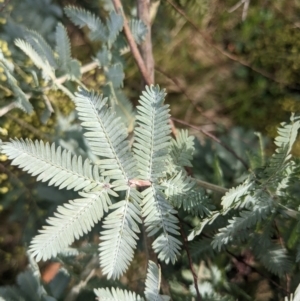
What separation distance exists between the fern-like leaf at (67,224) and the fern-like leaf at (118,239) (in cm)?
3

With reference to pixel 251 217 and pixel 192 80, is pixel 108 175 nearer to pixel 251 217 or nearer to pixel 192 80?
pixel 251 217

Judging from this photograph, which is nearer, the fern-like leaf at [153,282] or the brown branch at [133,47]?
the fern-like leaf at [153,282]

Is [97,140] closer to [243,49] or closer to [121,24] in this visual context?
[121,24]

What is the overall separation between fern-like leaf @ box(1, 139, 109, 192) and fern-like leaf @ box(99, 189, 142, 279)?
56mm

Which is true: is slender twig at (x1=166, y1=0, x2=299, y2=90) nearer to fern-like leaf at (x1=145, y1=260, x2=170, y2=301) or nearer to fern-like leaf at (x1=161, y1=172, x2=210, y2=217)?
fern-like leaf at (x1=161, y1=172, x2=210, y2=217)

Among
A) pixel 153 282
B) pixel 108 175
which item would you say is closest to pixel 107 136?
pixel 108 175

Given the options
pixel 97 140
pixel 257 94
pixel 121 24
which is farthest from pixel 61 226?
pixel 257 94

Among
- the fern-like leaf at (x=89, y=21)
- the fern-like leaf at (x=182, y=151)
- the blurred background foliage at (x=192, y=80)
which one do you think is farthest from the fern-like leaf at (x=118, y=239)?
the fern-like leaf at (x=89, y=21)

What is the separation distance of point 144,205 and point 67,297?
1.53 ft

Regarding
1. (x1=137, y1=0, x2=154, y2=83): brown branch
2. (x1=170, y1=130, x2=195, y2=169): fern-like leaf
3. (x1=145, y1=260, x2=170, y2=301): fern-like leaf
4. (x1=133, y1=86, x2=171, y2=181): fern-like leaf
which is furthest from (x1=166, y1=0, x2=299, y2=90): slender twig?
(x1=145, y1=260, x2=170, y2=301): fern-like leaf

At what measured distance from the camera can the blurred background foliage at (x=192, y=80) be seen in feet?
3.52

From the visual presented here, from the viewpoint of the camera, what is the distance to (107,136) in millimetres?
625

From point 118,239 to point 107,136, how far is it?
0.56ft

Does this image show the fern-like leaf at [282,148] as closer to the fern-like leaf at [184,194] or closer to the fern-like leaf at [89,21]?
the fern-like leaf at [184,194]
